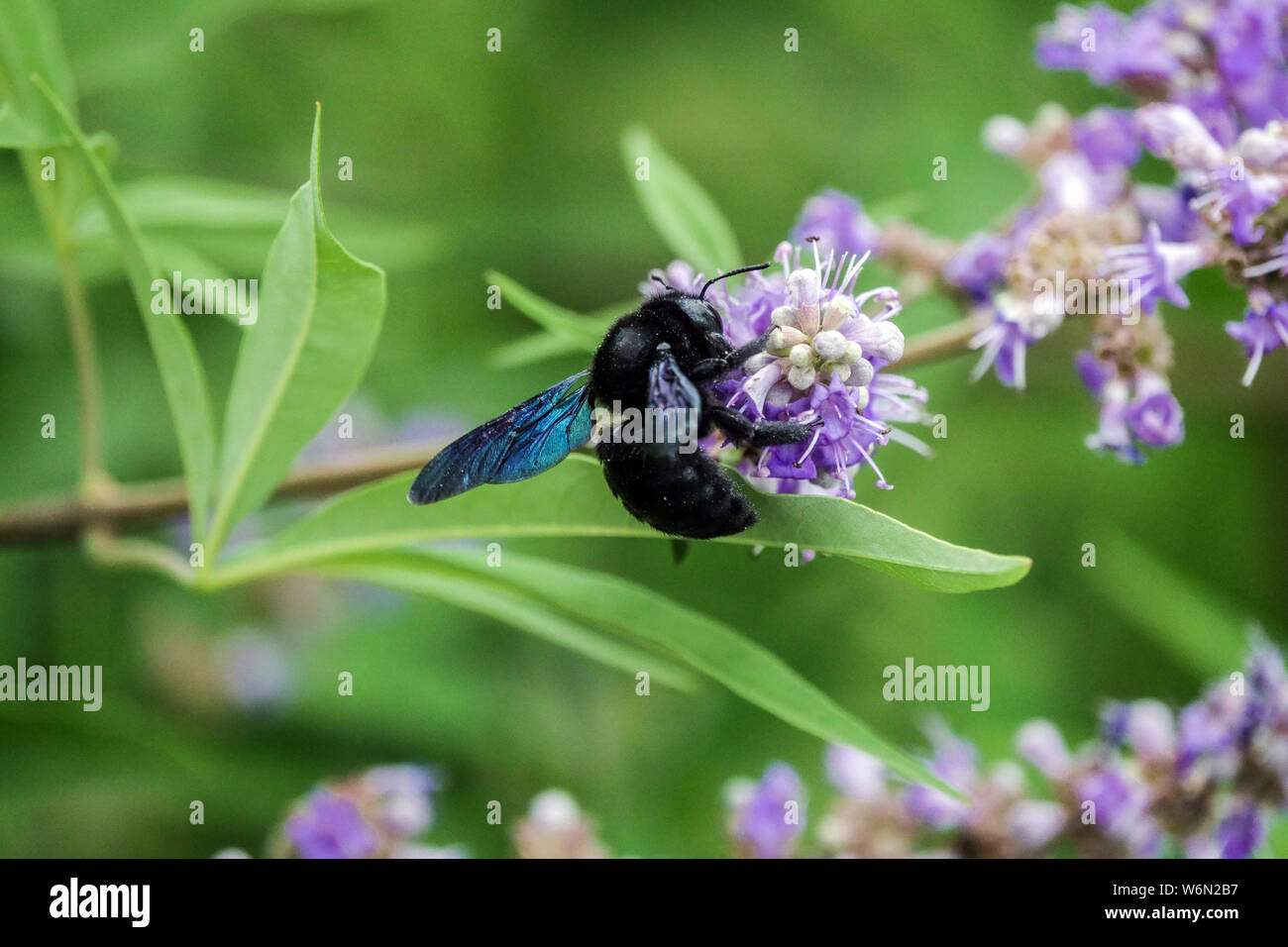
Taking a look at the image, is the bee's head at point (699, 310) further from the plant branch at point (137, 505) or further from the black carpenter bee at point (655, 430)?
the plant branch at point (137, 505)

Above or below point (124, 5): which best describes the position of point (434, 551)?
below

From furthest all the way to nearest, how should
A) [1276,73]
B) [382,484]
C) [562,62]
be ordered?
[562,62], [1276,73], [382,484]

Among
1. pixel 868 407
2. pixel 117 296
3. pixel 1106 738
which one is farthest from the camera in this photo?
pixel 117 296

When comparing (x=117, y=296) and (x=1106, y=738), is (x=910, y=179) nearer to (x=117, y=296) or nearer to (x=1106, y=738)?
(x=1106, y=738)

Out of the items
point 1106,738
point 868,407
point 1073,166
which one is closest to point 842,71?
point 1073,166

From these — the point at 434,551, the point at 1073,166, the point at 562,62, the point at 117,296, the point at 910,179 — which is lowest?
the point at 434,551

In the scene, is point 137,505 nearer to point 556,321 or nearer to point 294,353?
point 294,353

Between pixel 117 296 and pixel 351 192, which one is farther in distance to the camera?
pixel 351 192
